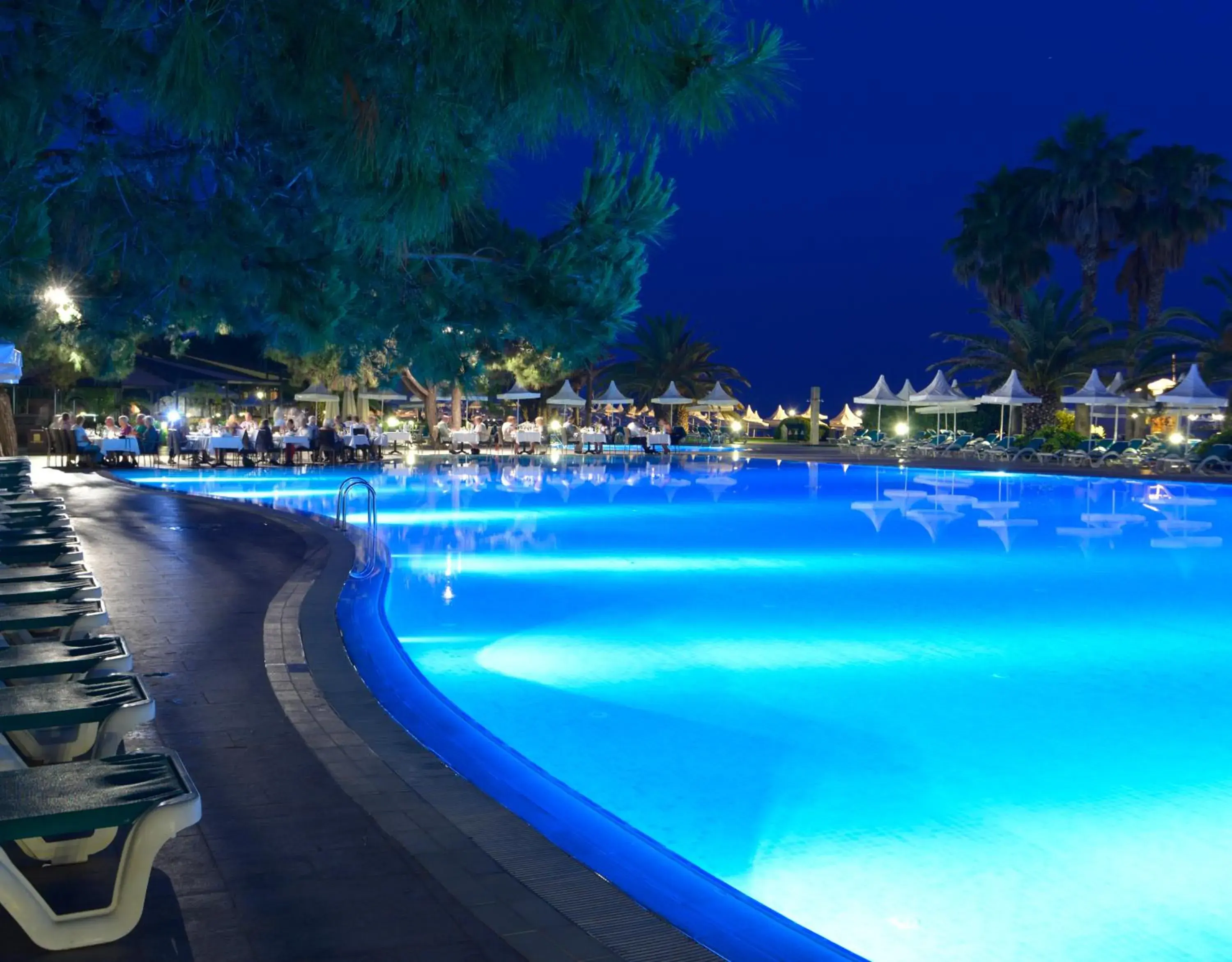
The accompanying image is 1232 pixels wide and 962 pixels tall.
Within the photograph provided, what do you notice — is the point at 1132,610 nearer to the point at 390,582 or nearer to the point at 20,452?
the point at 390,582

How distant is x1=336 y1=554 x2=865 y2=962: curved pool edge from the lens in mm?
3535

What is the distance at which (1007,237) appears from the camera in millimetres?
41906

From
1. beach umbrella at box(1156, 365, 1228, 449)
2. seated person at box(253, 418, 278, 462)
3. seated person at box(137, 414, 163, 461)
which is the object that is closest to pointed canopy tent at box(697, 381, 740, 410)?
beach umbrella at box(1156, 365, 1228, 449)

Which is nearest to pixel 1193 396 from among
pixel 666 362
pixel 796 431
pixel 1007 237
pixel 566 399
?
pixel 1007 237

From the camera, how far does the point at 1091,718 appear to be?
6.92 meters

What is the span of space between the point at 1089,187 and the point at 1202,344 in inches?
347

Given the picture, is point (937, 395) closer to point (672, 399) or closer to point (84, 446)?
point (672, 399)

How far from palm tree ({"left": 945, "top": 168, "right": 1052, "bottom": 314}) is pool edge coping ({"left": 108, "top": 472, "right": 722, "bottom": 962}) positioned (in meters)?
38.5

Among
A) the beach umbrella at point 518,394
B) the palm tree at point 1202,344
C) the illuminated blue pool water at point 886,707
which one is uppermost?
the palm tree at point 1202,344

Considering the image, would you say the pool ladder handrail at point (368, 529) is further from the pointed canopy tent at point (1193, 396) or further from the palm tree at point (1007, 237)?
the palm tree at point (1007, 237)

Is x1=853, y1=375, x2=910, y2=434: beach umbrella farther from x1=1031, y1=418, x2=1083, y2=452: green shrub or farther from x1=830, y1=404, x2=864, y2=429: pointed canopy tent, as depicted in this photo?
x1=830, y1=404, x2=864, y2=429: pointed canopy tent

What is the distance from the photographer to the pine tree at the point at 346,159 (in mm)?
3352

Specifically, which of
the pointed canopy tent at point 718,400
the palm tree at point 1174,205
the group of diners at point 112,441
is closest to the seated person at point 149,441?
the group of diners at point 112,441

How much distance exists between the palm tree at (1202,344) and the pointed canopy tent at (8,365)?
94.6 feet
